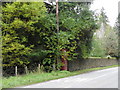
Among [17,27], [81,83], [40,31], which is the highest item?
[17,27]

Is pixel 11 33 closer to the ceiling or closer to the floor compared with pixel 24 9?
closer to the floor

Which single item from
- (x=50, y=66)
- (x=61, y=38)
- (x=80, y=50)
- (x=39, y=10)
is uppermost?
(x=39, y=10)

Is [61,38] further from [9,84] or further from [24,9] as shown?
[9,84]

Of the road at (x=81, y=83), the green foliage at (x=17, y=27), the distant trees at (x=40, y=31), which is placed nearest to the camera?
the road at (x=81, y=83)

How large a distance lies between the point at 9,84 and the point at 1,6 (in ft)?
24.8

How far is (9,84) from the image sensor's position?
9.73 m

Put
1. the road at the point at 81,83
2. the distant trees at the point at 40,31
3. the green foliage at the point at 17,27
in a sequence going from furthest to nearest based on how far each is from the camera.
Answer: the distant trees at the point at 40,31 < the green foliage at the point at 17,27 < the road at the point at 81,83

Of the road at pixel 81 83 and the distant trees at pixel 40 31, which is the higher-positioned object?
the distant trees at pixel 40 31

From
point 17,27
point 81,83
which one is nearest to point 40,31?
point 17,27

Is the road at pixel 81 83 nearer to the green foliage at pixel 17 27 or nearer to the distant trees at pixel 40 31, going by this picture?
the green foliage at pixel 17 27

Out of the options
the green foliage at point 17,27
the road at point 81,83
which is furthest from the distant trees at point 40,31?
the road at point 81,83

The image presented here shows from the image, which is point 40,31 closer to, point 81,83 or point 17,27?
point 17,27

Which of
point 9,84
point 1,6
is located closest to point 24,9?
point 1,6

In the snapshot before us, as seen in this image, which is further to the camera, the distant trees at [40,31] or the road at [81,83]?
the distant trees at [40,31]
